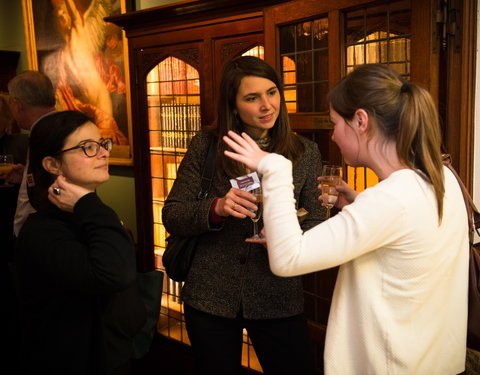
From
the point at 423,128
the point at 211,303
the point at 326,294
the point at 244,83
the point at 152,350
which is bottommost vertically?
the point at 152,350

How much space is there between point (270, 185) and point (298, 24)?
4.70 ft

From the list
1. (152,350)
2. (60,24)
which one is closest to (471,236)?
(152,350)

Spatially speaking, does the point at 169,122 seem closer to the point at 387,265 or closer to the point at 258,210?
the point at 258,210

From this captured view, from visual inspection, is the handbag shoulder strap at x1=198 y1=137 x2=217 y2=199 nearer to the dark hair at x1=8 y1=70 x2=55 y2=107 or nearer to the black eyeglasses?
the black eyeglasses

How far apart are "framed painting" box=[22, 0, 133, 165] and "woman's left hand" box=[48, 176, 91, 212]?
9.57ft

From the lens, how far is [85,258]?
156cm

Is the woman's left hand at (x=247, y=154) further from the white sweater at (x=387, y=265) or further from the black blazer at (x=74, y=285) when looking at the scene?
the black blazer at (x=74, y=285)

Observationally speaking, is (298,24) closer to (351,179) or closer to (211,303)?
(351,179)

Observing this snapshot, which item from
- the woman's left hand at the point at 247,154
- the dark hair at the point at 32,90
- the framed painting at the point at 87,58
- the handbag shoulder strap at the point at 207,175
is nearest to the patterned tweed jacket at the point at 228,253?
the handbag shoulder strap at the point at 207,175

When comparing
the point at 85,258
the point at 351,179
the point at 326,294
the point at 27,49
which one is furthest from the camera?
the point at 27,49

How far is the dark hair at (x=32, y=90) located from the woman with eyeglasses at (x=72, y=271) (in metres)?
1.35

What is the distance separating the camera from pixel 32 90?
2922 millimetres

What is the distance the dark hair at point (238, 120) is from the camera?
1982 millimetres

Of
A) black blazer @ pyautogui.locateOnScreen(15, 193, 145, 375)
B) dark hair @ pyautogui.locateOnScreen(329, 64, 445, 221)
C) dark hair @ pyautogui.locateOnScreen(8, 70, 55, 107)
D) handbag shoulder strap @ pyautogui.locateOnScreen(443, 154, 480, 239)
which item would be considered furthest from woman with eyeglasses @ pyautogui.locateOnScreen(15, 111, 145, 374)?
dark hair @ pyautogui.locateOnScreen(8, 70, 55, 107)
